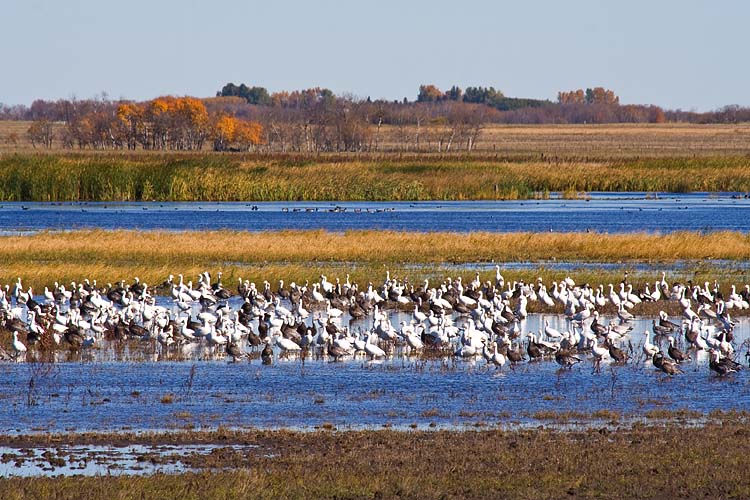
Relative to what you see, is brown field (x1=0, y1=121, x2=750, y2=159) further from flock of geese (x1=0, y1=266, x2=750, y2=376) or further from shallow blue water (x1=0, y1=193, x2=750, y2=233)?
flock of geese (x1=0, y1=266, x2=750, y2=376)

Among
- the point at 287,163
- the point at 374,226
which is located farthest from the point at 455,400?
the point at 287,163

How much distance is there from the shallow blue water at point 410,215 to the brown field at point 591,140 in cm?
4484

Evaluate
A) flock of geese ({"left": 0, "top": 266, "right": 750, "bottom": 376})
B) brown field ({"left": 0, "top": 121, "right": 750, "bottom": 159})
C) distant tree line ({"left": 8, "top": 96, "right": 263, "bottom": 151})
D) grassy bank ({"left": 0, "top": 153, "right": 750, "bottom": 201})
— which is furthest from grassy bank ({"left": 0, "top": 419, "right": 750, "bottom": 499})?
distant tree line ({"left": 8, "top": 96, "right": 263, "bottom": 151})

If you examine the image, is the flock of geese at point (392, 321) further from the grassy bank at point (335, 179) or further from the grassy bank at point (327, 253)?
the grassy bank at point (335, 179)

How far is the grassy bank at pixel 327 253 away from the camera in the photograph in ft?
100.0

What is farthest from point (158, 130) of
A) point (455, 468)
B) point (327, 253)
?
point (455, 468)

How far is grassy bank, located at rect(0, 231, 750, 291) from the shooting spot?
100.0ft

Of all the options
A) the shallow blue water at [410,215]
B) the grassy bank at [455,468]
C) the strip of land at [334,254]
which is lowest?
the shallow blue water at [410,215]

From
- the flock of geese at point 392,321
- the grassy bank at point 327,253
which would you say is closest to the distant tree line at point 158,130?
the grassy bank at point 327,253

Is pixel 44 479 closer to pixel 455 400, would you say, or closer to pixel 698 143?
pixel 455 400

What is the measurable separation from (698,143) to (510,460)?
120 m

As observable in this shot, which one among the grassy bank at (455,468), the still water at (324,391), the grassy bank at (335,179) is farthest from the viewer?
the grassy bank at (335,179)

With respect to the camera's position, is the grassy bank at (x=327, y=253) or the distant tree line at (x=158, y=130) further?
the distant tree line at (x=158, y=130)

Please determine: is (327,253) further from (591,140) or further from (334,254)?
(591,140)
